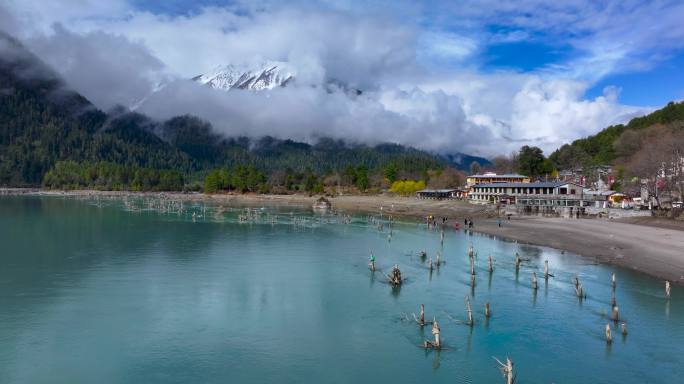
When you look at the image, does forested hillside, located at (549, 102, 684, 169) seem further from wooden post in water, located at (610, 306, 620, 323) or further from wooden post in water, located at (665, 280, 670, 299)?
wooden post in water, located at (610, 306, 620, 323)

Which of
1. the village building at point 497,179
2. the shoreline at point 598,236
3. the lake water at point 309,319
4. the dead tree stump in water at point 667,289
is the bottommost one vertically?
the lake water at point 309,319

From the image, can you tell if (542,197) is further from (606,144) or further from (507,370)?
(507,370)

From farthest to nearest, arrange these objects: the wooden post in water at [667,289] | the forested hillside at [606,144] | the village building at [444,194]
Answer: the forested hillside at [606,144]
the village building at [444,194]
the wooden post in water at [667,289]

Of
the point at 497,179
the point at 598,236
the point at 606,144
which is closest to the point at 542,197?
the point at 497,179

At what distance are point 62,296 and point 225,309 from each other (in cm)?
1290

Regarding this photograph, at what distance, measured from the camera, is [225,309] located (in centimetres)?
3503

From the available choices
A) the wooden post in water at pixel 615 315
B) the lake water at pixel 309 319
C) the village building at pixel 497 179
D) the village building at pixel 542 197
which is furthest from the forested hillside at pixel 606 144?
the wooden post in water at pixel 615 315

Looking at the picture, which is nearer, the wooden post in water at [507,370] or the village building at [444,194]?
the wooden post in water at [507,370]

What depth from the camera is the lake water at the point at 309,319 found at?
82.9 feet

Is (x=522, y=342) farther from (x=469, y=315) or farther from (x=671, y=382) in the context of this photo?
(x=671, y=382)

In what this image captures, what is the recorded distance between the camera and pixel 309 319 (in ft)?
109

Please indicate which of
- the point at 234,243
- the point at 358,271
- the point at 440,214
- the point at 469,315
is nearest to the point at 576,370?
the point at 469,315

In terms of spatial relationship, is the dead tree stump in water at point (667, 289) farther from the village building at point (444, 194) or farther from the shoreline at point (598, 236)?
the village building at point (444, 194)

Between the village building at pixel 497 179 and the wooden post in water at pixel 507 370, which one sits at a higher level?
the village building at pixel 497 179
